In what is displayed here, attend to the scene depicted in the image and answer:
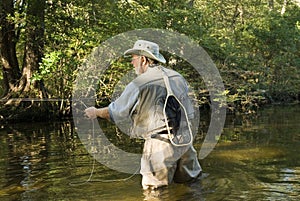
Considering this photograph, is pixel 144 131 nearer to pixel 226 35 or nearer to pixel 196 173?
pixel 196 173

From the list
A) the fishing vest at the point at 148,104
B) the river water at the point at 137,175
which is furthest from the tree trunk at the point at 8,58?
the fishing vest at the point at 148,104

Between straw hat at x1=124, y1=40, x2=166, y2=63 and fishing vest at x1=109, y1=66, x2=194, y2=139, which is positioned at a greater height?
straw hat at x1=124, y1=40, x2=166, y2=63

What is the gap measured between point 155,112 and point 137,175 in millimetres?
1925

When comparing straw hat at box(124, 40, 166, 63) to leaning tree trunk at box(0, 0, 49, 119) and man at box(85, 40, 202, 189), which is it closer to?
man at box(85, 40, 202, 189)

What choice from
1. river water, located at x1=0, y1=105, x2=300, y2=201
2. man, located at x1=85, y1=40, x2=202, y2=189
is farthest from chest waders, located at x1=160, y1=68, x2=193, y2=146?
river water, located at x1=0, y1=105, x2=300, y2=201

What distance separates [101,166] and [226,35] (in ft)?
58.1

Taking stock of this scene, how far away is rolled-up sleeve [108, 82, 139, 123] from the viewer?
4.66 meters

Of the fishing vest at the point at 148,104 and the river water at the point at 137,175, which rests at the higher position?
the fishing vest at the point at 148,104

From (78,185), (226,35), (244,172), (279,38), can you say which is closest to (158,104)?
(78,185)

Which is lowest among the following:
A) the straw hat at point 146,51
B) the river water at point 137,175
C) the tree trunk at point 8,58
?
the river water at point 137,175

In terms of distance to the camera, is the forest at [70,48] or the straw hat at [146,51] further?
the forest at [70,48]

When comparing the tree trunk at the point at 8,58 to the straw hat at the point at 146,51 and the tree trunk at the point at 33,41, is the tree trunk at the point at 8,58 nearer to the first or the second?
the tree trunk at the point at 33,41

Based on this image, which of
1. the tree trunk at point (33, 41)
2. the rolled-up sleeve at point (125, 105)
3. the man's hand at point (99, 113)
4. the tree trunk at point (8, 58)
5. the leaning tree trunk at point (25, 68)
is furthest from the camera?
the tree trunk at point (8, 58)

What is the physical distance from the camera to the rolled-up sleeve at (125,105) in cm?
466
